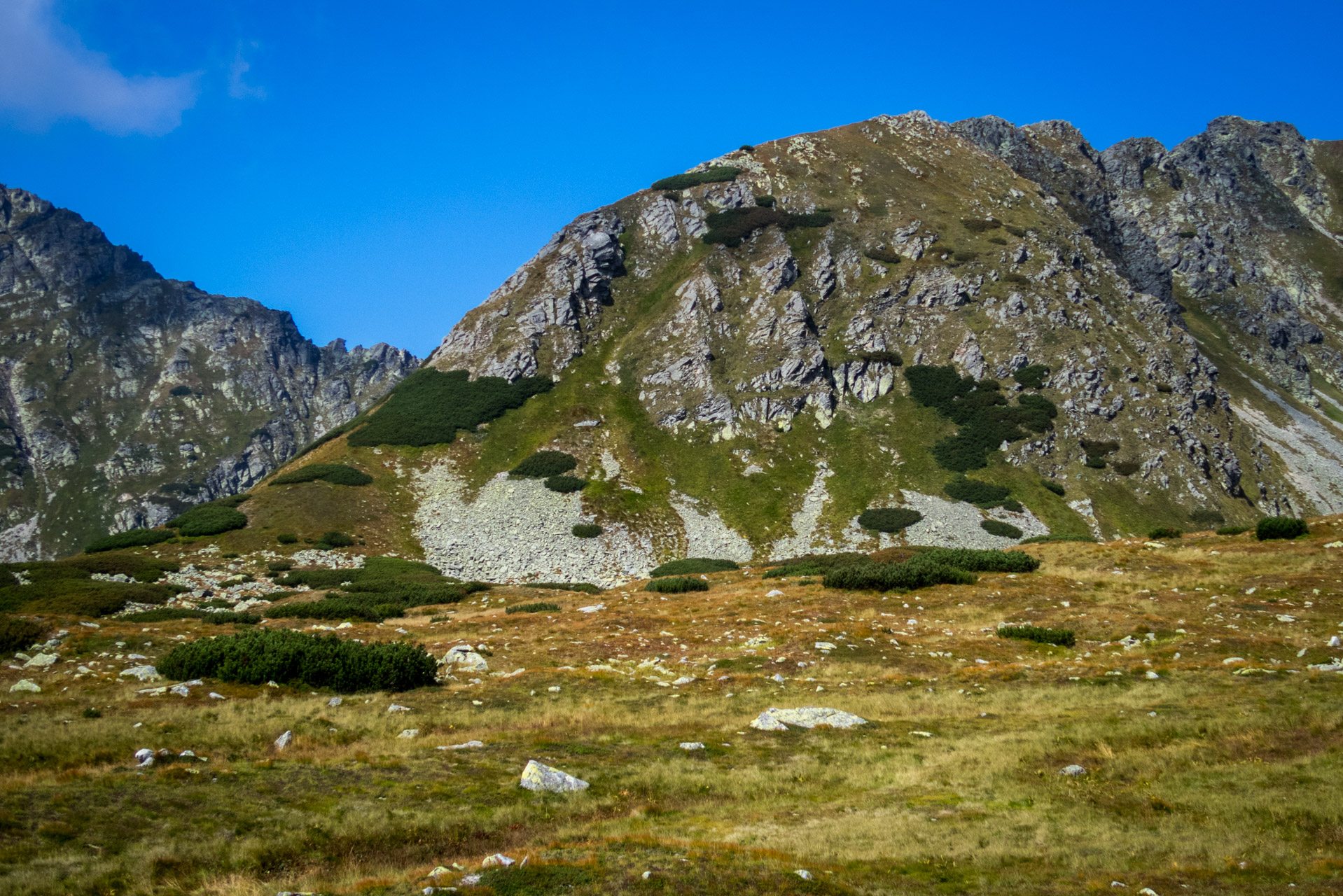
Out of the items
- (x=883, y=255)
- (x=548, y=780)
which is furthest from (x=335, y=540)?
(x=883, y=255)

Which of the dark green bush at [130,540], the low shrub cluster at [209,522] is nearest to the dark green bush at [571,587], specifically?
the low shrub cluster at [209,522]

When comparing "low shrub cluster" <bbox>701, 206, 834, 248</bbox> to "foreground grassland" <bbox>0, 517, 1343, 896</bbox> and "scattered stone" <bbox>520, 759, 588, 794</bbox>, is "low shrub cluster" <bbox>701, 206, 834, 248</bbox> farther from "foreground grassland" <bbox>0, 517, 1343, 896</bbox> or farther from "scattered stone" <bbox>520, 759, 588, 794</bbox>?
"scattered stone" <bbox>520, 759, 588, 794</bbox>

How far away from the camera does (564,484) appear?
251 ft

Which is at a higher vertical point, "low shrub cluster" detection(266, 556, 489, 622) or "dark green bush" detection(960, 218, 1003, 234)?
"dark green bush" detection(960, 218, 1003, 234)

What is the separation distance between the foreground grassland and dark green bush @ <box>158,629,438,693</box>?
98 centimetres

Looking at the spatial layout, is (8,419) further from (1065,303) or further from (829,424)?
(1065,303)

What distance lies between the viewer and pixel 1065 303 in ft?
323

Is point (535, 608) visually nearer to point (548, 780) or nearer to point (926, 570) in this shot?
point (926, 570)

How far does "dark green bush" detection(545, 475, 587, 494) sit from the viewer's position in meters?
75.9

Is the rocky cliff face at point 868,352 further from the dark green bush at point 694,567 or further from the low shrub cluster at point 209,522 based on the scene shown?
the low shrub cluster at point 209,522

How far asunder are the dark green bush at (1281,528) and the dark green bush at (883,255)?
73.8 metres

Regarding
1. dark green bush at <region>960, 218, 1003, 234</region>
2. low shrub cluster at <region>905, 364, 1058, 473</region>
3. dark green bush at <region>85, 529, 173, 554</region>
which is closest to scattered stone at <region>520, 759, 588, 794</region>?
dark green bush at <region>85, 529, 173, 554</region>

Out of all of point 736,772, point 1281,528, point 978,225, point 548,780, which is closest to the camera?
point 548,780

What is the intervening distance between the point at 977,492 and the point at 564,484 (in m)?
44.5
